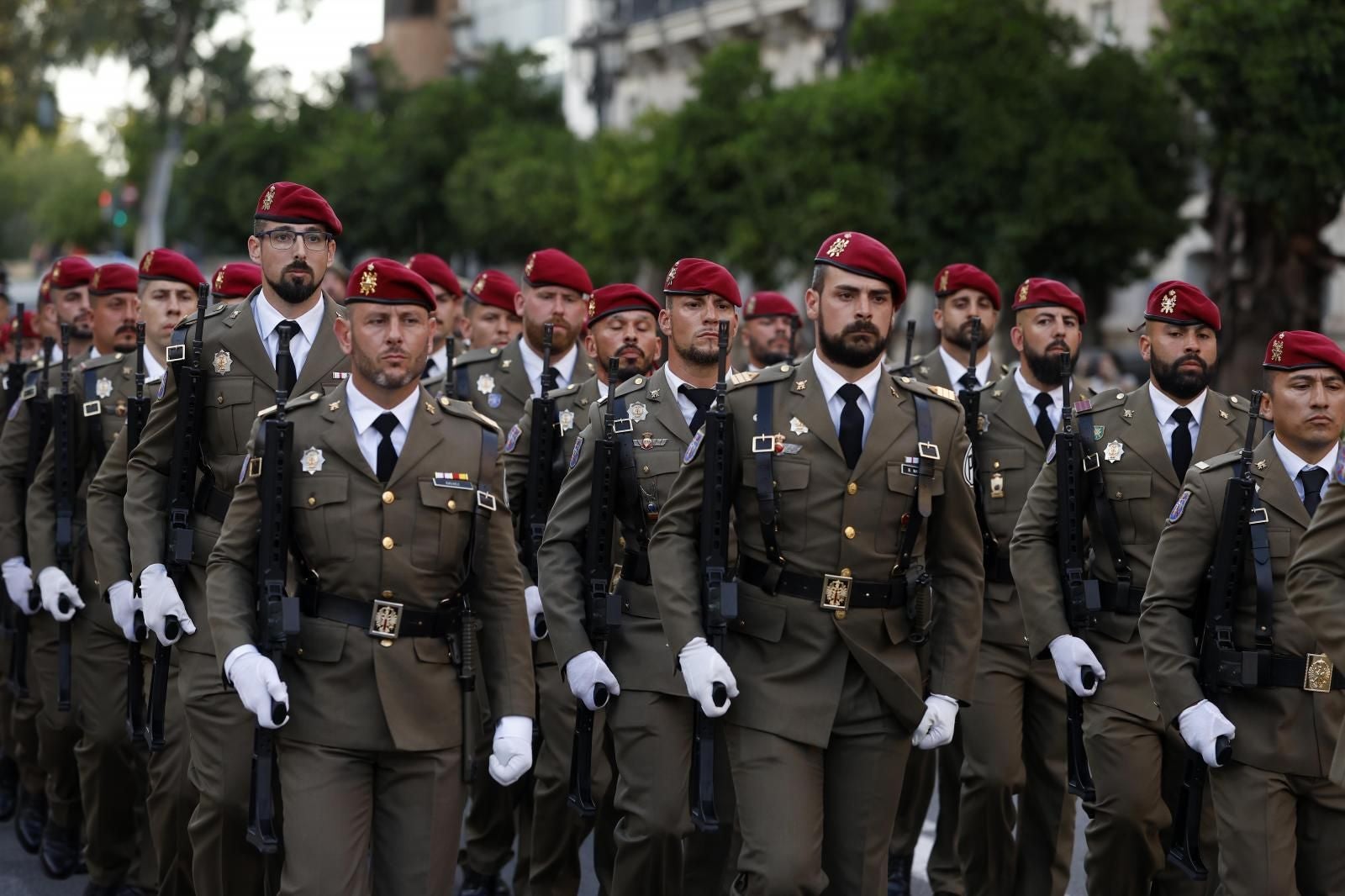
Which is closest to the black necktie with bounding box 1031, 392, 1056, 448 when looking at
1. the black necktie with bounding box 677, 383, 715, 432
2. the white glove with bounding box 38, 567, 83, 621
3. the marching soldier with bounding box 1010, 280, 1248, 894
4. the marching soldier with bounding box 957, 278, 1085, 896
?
the marching soldier with bounding box 957, 278, 1085, 896

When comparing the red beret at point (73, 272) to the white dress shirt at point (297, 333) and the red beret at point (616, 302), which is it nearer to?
the red beret at point (616, 302)

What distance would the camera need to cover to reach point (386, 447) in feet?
21.0

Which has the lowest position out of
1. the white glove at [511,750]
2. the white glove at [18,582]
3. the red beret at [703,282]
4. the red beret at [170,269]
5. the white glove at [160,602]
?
the white glove at [18,582]

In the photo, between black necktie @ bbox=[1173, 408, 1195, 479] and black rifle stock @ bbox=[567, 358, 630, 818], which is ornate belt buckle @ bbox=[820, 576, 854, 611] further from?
black necktie @ bbox=[1173, 408, 1195, 479]

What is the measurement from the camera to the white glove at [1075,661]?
25.2ft

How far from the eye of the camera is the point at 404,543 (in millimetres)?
6305

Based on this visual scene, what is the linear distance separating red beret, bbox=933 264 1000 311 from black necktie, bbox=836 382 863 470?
145 inches

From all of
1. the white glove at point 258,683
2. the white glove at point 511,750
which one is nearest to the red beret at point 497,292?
the white glove at point 511,750

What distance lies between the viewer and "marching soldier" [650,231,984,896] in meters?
6.46

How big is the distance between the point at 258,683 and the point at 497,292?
6.00 meters

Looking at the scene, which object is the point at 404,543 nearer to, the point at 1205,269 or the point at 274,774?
the point at 274,774

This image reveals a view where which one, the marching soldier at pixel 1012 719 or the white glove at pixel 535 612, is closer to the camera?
the white glove at pixel 535 612

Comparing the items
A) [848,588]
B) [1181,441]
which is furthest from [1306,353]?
[848,588]

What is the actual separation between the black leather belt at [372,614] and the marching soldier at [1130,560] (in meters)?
2.51
